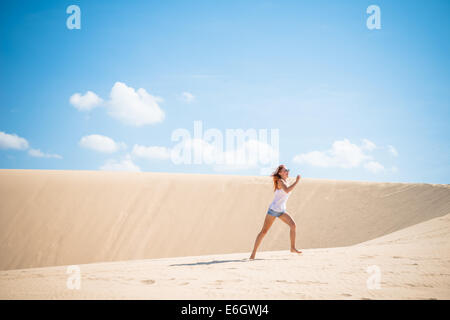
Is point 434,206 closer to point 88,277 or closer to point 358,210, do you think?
point 358,210

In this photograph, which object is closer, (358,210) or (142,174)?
(358,210)

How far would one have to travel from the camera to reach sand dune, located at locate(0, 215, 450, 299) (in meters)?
3.21

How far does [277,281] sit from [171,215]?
1532 centimetres

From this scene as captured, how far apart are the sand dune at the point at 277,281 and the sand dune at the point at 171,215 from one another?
11.3 m

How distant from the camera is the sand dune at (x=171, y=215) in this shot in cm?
1570

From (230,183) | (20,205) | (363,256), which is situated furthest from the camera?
(230,183)

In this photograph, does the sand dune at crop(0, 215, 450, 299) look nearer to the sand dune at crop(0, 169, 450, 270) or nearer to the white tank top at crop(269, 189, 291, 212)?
the white tank top at crop(269, 189, 291, 212)

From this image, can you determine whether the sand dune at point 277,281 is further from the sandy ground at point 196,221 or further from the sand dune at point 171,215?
the sand dune at point 171,215

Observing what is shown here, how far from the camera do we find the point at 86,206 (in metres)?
18.2

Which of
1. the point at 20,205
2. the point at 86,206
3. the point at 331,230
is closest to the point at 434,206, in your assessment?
the point at 331,230

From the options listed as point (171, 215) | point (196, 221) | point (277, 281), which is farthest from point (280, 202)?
point (171, 215)

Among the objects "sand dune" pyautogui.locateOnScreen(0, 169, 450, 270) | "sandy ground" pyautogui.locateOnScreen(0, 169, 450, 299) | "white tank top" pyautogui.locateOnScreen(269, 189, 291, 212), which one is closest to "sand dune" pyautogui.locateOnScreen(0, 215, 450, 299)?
"sandy ground" pyautogui.locateOnScreen(0, 169, 450, 299)

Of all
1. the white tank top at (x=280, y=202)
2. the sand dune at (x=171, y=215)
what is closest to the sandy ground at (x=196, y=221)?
the sand dune at (x=171, y=215)

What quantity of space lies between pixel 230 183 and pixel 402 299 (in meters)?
19.6
